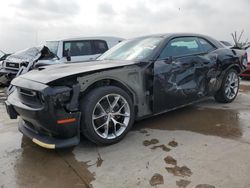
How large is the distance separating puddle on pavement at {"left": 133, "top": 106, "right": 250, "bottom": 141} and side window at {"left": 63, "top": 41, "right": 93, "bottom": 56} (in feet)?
15.7

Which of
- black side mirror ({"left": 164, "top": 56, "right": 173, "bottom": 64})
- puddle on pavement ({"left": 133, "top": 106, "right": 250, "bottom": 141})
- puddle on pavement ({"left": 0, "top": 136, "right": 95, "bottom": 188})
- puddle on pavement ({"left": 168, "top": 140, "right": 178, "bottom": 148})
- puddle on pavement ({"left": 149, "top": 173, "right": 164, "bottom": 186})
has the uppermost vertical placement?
black side mirror ({"left": 164, "top": 56, "right": 173, "bottom": 64})

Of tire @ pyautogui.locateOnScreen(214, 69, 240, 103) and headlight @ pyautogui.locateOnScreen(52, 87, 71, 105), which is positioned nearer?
headlight @ pyautogui.locateOnScreen(52, 87, 71, 105)

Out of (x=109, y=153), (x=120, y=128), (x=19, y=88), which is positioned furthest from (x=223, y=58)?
(x=19, y=88)

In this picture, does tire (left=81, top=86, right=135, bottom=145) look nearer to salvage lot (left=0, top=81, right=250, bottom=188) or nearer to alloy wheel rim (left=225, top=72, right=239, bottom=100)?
salvage lot (left=0, top=81, right=250, bottom=188)

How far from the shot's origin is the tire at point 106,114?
3.15m

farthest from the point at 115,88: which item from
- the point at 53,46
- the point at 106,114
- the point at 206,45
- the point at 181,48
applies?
the point at 53,46

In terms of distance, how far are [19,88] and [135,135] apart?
170cm

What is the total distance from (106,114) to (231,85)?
10.1 ft

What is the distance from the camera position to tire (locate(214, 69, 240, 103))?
5.11m

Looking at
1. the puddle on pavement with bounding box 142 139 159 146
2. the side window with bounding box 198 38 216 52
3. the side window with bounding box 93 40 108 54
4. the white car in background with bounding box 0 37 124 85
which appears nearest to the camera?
the puddle on pavement with bounding box 142 139 159 146

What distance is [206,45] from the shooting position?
15.8ft

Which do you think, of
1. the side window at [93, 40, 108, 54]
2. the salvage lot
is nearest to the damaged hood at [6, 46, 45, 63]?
the side window at [93, 40, 108, 54]

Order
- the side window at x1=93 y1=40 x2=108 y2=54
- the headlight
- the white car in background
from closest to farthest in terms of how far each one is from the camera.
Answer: the headlight < the white car in background < the side window at x1=93 y1=40 x2=108 y2=54

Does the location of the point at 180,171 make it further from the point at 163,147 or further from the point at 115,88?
the point at 115,88
